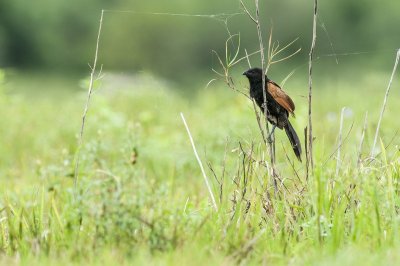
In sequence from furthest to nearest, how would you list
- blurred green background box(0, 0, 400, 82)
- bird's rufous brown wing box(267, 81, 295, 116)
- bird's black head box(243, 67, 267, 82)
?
blurred green background box(0, 0, 400, 82) → bird's black head box(243, 67, 267, 82) → bird's rufous brown wing box(267, 81, 295, 116)

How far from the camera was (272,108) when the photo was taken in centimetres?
416

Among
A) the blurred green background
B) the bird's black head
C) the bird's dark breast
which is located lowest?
the bird's dark breast

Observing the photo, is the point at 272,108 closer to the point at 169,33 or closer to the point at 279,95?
the point at 279,95

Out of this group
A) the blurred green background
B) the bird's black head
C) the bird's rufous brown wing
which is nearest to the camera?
the bird's rufous brown wing

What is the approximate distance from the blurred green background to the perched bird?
2608 cm

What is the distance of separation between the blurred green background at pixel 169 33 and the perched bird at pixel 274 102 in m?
26.1

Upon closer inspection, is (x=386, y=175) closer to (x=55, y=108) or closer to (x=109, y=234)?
(x=109, y=234)

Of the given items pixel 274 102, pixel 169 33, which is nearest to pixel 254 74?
pixel 274 102

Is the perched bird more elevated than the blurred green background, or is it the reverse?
the blurred green background

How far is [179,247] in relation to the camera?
315 cm

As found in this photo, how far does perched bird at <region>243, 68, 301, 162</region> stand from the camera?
160 inches

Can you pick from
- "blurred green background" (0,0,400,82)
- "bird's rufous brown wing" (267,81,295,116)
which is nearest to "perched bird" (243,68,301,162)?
"bird's rufous brown wing" (267,81,295,116)

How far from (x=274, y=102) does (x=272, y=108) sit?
47 millimetres

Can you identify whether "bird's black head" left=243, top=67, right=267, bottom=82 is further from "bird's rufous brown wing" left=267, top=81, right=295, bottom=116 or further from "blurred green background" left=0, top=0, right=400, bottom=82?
"blurred green background" left=0, top=0, right=400, bottom=82
